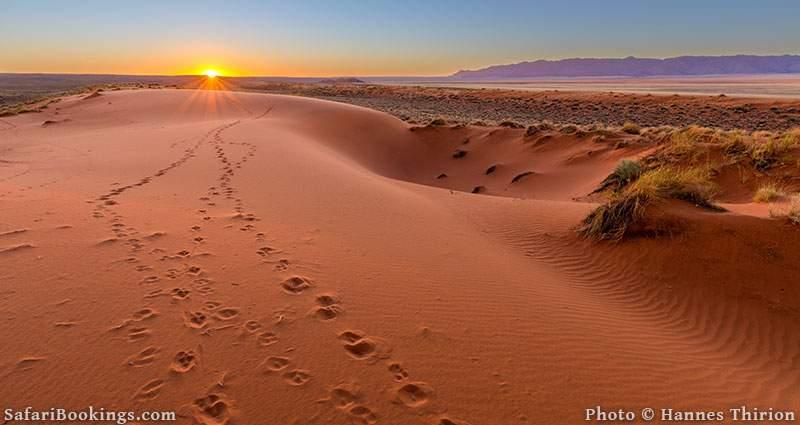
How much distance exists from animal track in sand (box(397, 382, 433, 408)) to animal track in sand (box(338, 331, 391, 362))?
40cm

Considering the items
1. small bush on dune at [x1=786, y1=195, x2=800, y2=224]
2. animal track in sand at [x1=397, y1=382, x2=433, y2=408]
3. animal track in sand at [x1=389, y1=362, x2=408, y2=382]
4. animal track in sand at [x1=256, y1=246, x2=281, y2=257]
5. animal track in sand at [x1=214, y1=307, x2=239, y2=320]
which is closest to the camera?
animal track in sand at [x1=397, y1=382, x2=433, y2=408]

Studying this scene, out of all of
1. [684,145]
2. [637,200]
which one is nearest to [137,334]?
[637,200]

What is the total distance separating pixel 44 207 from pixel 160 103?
76.1ft

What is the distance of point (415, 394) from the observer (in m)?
3.41

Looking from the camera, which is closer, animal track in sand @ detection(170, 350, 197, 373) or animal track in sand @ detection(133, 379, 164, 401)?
animal track in sand @ detection(133, 379, 164, 401)

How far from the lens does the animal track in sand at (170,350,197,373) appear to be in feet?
11.5

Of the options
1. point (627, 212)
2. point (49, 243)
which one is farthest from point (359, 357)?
point (627, 212)

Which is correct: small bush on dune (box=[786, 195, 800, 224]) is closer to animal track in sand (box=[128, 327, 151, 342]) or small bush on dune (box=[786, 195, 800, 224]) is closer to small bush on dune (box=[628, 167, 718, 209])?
small bush on dune (box=[628, 167, 718, 209])

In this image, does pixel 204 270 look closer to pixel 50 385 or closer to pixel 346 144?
pixel 50 385

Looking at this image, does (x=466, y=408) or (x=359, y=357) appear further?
(x=359, y=357)

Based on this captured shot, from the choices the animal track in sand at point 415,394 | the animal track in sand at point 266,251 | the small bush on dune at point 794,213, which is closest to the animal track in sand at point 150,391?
the animal track in sand at point 415,394

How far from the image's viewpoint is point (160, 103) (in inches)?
1080

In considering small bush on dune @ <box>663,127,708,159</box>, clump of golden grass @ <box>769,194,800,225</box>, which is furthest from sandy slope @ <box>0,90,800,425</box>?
small bush on dune @ <box>663,127,708,159</box>

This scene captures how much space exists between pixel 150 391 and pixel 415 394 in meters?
1.92
